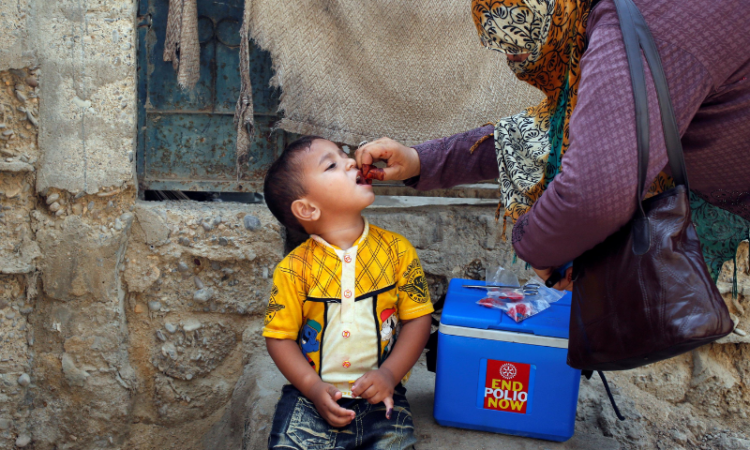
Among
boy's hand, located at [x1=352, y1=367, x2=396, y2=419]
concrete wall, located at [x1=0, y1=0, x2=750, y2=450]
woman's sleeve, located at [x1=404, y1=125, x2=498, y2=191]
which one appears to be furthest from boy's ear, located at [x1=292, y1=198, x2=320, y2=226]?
concrete wall, located at [x1=0, y1=0, x2=750, y2=450]

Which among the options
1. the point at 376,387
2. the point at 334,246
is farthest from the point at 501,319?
the point at 334,246

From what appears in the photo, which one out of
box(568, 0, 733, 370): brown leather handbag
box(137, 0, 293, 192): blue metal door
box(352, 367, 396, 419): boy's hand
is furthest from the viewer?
box(137, 0, 293, 192): blue metal door

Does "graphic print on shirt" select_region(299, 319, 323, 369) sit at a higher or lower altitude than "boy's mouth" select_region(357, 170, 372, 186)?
lower

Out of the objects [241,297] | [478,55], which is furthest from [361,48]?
[241,297]

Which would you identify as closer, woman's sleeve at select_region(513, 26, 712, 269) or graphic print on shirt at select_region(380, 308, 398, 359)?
woman's sleeve at select_region(513, 26, 712, 269)

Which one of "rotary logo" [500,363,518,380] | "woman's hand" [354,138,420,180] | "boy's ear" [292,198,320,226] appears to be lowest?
"rotary logo" [500,363,518,380]

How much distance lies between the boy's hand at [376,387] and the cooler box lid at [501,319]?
26 centimetres

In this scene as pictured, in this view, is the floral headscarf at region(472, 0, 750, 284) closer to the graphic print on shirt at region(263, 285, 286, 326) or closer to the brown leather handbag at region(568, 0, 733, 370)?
the brown leather handbag at region(568, 0, 733, 370)

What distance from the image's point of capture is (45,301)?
2.17 meters

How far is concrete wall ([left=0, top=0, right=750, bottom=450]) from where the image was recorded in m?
2.05

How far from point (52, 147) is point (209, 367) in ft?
3.41

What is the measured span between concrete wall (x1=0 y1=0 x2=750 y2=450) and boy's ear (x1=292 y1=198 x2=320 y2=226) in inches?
23.0

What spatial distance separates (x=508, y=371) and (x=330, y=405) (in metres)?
0.55

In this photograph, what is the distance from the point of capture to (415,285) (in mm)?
1774
